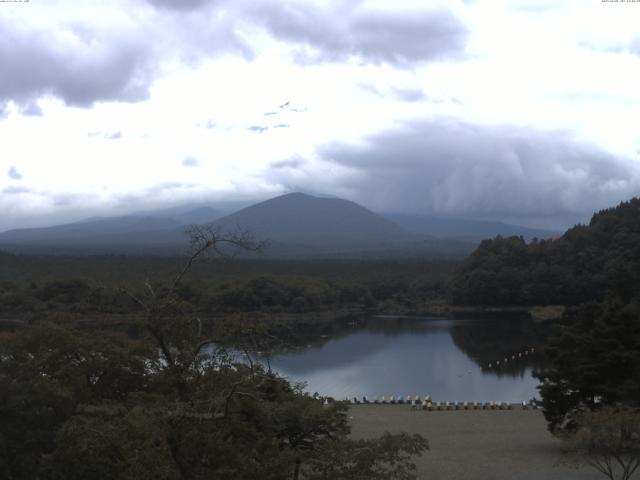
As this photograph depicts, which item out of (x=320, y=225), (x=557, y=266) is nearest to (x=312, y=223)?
(x=320, y=225)

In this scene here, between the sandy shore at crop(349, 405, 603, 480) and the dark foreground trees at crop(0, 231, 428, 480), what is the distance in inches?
163

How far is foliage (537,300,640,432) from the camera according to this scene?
12234mm

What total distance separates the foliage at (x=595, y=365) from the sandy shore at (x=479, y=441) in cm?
81

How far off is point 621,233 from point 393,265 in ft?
72.5

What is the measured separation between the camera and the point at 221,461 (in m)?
4.95

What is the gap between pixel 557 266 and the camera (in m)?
48.4

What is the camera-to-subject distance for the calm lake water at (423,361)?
23250mm

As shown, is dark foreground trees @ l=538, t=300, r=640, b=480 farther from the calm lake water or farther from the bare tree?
the calm lake water

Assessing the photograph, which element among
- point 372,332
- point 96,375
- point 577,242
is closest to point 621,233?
point 577,242

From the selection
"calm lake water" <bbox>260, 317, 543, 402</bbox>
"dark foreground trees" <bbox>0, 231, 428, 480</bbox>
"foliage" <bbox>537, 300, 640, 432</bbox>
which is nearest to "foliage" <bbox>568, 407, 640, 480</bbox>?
"foliage" <bbox>537, 300, 640, 432</bbox>

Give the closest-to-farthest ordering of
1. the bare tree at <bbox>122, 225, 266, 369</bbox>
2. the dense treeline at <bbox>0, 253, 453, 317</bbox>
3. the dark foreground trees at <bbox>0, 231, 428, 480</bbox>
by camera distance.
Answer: the bare tree at <bbox>122, 225, 266, 369</bbox>, the dark foreground trees at <bbox>0, 231, 428, 480</bbox>, the dense treeline at <bbox>0, 253, 453, 317</bbox>

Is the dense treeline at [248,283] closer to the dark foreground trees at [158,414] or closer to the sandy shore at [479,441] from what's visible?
the sandy shore at [479,441]

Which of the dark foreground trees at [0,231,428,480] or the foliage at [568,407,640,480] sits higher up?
the dark foreground trees at [0,231,428,480]

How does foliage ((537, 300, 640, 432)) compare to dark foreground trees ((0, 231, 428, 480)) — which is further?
foliage ((537, 300, 640, 432))
